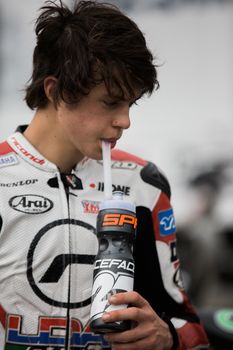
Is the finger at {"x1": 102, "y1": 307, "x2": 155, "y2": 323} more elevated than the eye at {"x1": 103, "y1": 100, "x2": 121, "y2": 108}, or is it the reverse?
the eye at {"x1": 103, "y1": 100, "x2": 121, "y2": 108}

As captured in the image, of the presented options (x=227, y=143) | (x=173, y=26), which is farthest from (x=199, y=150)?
(x=173, y=26)

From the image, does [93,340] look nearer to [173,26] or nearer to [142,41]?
[142,41]

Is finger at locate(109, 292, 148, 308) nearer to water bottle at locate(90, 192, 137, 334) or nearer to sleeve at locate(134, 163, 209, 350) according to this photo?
water bottle at locate(90, 192, 137, 334)

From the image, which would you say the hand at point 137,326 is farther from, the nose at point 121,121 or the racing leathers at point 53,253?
the nose at point 121,121

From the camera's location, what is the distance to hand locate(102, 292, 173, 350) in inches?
71.8

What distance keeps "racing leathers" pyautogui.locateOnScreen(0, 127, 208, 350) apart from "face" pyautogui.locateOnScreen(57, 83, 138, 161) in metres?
0.16

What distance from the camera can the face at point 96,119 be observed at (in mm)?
2080

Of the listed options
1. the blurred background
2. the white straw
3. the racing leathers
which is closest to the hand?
the racing leathers

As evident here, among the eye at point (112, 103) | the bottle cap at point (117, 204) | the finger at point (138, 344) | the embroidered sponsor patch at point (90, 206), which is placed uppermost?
the eye at point (112, 103)

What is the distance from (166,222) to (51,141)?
18.0 inches

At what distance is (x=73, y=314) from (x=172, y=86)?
397 centimetres

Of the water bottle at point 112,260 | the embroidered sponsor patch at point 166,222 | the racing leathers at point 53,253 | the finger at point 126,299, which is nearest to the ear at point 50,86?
the racing leathers at point 53,253

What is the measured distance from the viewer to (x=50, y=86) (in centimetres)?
217

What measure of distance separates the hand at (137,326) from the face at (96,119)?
18.4 inches
